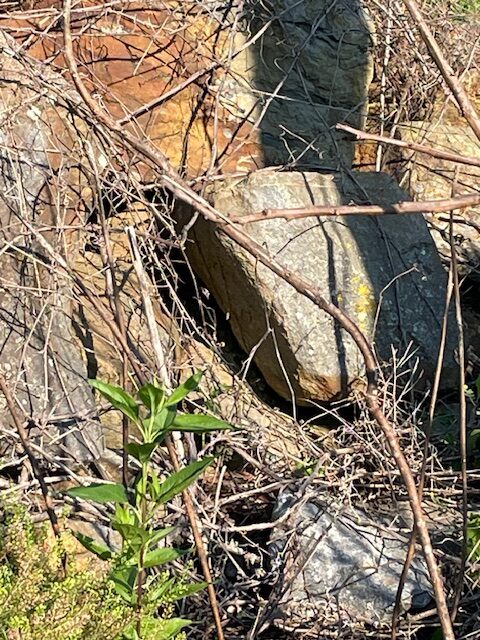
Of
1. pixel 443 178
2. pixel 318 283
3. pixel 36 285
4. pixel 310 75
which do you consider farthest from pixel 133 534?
pixel 443 178

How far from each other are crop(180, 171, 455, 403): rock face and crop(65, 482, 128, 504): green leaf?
5.69 feet

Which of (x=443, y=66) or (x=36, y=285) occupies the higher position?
(x=443, y=66)

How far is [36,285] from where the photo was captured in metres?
3.17

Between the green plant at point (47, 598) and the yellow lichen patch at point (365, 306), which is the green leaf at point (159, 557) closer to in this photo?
the green plant at point (47, 598)

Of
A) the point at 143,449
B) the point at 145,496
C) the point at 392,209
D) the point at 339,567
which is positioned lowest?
the point at 339,567

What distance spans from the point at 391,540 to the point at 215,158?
2.02 metres

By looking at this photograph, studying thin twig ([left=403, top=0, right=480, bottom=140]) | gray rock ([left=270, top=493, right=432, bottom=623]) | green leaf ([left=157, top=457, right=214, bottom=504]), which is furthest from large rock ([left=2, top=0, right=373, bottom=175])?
thin twig ([left=403, top=0, right=480, bottom=140])

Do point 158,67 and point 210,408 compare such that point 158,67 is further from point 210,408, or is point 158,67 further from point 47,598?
point 47,598

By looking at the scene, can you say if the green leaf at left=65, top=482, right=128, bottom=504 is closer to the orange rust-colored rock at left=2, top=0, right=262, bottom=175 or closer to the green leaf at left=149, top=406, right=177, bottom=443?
the green leaf at left=149, top=406, right=177, bottom=443

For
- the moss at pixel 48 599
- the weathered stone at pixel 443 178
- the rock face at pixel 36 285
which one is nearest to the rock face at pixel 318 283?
the weathered stone at pixel 443 178

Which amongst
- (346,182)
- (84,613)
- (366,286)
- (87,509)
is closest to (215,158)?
(346,182)

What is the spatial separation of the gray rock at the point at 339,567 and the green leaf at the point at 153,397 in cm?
109

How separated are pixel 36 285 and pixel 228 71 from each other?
67.3 inches

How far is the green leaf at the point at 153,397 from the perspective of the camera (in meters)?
1.93
